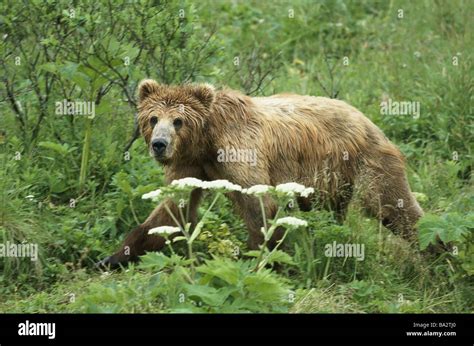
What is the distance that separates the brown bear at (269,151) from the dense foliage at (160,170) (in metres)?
0.30

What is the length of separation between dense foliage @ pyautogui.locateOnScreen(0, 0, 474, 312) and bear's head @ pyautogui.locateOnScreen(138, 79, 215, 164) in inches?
31.1

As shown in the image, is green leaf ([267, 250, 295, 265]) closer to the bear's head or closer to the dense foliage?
the dense foliage

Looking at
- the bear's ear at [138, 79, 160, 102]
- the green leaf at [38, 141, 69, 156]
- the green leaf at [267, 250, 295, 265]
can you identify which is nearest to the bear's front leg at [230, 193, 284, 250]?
the green leaf at [267, 250, 295, 265]

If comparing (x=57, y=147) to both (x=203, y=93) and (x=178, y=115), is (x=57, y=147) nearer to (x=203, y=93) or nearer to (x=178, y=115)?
(x=178, y=115)

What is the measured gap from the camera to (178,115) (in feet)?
28.8

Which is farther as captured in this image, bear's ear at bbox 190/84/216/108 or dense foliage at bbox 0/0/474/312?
bear's ear at bbox 190/84/216/108

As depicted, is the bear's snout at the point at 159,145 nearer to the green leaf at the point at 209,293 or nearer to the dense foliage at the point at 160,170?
the dense foliage at the point at 160,170

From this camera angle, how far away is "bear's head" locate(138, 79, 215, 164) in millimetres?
8766

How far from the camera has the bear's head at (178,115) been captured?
877 centimetres

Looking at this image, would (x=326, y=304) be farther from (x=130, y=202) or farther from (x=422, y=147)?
(x=422, y=147)

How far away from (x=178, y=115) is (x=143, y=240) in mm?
1135

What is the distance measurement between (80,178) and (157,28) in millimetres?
1647

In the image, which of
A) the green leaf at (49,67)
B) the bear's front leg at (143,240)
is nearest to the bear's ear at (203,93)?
the bear's front leg at (143,240)

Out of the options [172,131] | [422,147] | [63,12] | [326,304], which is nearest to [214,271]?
[326,304]
